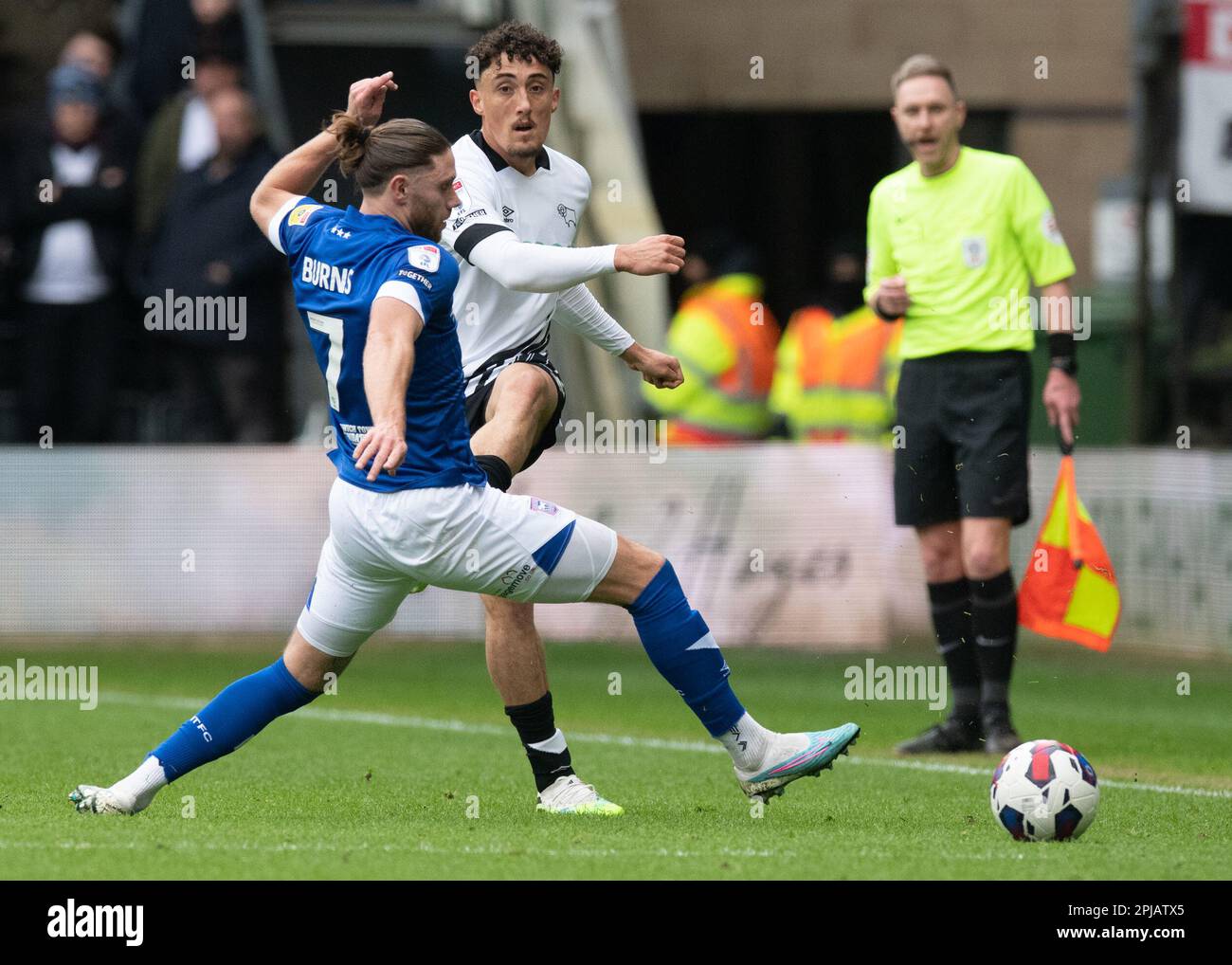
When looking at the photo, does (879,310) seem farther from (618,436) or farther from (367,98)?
(618,436)

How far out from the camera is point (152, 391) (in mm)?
15320

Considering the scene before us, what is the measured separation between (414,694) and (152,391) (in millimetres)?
4326

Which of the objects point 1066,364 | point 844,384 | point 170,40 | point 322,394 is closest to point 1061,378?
point 1066,364

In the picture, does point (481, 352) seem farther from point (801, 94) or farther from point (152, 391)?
point (801, 94)

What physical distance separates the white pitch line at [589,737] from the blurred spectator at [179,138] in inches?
150

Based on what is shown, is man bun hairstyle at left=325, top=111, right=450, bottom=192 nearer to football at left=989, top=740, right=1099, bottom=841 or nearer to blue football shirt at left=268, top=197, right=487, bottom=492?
blue football shirt at left=268, top=197, right=487, bottom=492

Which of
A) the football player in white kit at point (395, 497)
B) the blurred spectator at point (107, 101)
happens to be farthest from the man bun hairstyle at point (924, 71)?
the blurred spectator at point (107, 101)

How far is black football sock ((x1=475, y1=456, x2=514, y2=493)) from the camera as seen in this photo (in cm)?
741

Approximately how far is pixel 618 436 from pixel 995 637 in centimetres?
539

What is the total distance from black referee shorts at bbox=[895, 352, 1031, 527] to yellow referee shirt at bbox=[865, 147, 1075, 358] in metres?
0.08

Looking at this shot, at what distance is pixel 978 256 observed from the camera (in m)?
9.61

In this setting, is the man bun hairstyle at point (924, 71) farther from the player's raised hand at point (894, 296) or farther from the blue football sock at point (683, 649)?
the blue football sock at point (683, 649)

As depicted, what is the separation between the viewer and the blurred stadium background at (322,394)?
13.3 meters
